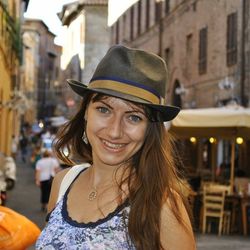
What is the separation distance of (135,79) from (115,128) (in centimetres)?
18

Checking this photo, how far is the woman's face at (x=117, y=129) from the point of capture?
2275mm

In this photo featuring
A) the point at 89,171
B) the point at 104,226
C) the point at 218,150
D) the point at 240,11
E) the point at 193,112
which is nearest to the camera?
the point at 104,226

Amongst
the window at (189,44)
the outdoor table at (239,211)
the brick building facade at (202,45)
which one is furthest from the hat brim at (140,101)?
the window at (189,44)

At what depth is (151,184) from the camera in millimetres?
2207

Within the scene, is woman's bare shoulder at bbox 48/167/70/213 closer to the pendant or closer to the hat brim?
→ the pendant

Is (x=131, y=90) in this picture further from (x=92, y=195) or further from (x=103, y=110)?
(x=92, y=195)

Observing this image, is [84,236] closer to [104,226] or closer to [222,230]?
[104,226]

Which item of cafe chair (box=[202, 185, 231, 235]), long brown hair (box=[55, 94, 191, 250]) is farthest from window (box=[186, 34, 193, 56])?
long brown hair (box=[55, 94, 191, 250])

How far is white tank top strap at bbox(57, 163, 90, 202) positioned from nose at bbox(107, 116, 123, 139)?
336 mm

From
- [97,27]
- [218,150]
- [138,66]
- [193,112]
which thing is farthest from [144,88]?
[97,27]

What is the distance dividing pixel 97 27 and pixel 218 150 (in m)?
28.6

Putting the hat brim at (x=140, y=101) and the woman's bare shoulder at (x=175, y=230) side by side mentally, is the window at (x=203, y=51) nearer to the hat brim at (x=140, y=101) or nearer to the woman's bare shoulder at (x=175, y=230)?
the hat brim at (x=140, y=101)

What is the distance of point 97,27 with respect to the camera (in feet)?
156

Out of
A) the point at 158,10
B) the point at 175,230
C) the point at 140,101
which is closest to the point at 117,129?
the point at 140,101
